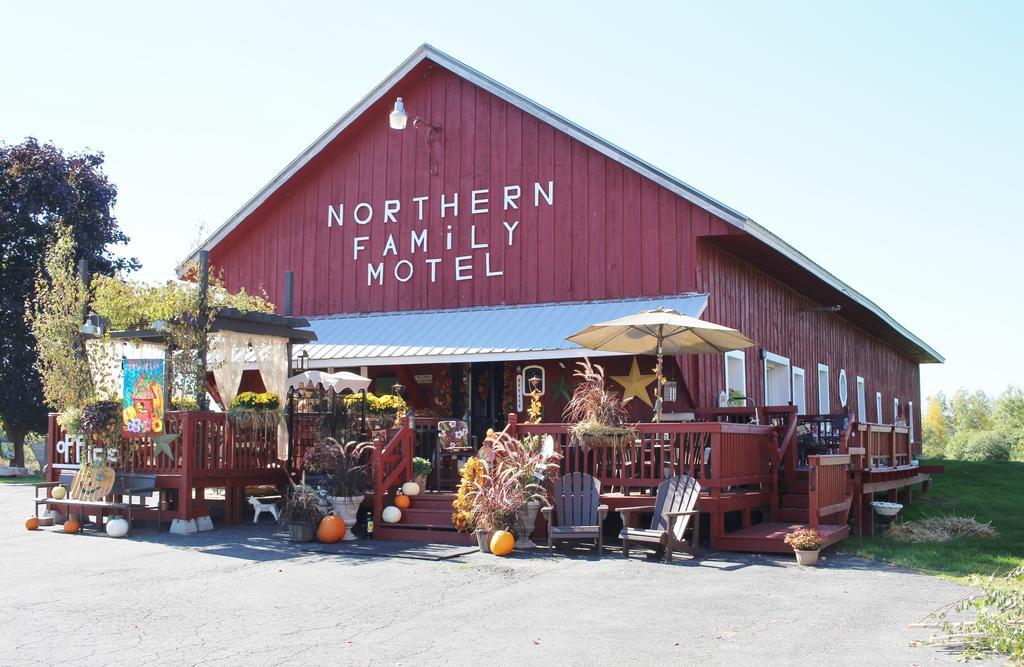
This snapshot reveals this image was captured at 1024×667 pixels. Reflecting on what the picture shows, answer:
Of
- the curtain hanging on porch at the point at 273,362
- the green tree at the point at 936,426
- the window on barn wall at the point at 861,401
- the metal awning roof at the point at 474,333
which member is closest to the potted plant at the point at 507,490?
the metal awning roof at the point at 474,333

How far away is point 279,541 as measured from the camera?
12484 mm

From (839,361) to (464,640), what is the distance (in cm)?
2084

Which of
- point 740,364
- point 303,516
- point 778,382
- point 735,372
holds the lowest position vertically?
point 303,516

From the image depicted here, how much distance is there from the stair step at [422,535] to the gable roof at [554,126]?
22.7 ft

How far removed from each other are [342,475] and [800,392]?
1260 cm

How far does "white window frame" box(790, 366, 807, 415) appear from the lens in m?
21.9

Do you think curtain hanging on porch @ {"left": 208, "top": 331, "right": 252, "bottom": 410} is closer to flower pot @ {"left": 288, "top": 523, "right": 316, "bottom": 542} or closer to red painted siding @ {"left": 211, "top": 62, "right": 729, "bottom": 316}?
flower pot @ {"left": 288, "top": 523, "right": 316, "bottom": 542}

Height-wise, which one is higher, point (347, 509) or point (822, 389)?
point (822, 389)

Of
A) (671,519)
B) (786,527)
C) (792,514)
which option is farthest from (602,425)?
(792,514)

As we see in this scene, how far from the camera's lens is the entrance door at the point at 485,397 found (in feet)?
58.7

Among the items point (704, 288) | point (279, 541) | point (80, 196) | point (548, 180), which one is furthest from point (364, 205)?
point (80, 196)

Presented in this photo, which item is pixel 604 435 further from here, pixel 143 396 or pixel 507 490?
pixel 143 396

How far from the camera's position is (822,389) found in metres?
24.2

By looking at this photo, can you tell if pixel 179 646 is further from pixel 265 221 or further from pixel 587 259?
pixel 265 221
